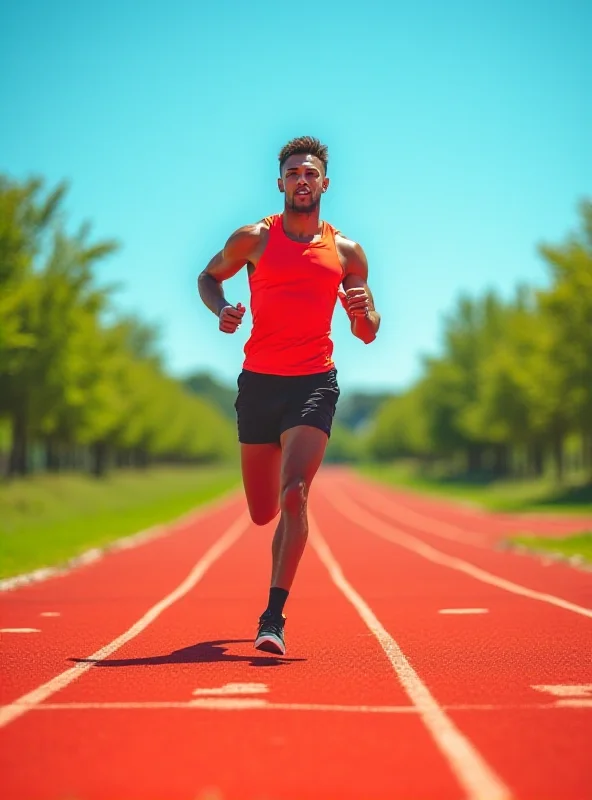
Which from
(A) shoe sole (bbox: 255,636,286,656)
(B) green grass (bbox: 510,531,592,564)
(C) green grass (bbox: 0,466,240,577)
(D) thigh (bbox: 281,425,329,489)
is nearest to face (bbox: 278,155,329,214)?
(D) thigh (bbox: 281,425,329,489)

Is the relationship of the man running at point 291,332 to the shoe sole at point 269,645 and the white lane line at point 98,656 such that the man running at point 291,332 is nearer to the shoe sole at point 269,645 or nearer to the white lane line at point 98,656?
the shoe sole at point 269,645

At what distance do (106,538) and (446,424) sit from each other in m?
64.9

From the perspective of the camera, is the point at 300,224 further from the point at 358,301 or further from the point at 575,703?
the point at 575,703

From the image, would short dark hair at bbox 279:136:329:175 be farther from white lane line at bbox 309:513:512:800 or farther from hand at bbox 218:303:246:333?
white lane line at bbox 309:513:512:800

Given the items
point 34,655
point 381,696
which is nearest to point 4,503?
point 34,655

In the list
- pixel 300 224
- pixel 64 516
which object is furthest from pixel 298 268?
pixel 64 516

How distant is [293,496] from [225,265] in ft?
5.51

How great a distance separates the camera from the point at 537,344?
5025 cm

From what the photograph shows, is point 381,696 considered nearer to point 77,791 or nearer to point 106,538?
point 77,791

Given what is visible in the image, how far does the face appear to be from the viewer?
7.56 meters

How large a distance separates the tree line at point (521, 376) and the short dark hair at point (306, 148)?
1471 inches

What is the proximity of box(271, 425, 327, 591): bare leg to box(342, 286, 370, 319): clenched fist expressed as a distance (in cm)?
82

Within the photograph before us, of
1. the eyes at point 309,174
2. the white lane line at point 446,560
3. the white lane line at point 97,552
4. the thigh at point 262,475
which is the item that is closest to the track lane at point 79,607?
the white lane line at point 97,552

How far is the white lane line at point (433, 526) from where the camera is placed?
27547mm
